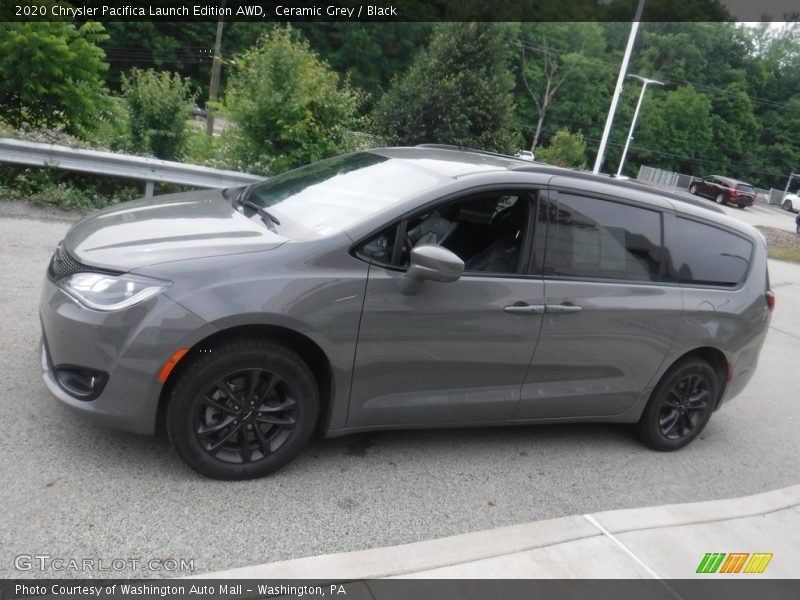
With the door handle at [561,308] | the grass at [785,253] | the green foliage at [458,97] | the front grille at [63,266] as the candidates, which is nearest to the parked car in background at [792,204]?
the grass at [785,253]

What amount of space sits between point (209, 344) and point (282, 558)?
102 cm

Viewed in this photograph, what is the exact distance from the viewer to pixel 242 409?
340 centimetres

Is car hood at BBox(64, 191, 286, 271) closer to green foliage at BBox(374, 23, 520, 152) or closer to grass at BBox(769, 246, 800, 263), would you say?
green foliage at BBox(374, 23, 520, 152)

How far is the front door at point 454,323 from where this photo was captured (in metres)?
3.62

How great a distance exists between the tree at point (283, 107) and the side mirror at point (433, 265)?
22.8ft

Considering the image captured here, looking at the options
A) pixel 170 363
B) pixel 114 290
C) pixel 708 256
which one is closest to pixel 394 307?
pixel 170 363

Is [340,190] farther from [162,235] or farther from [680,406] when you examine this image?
[680,406]

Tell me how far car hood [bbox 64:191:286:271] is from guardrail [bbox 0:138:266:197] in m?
4.98

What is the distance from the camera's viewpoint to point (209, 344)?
10.8 ft

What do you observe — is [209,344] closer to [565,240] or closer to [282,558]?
[282,558]

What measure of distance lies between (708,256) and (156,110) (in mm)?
7853

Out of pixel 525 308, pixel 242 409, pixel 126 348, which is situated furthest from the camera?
pixel 525 308

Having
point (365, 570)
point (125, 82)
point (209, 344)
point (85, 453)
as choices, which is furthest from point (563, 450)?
point (125, 82)

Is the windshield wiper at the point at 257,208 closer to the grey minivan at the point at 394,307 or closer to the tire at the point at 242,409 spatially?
the grey minivan at the point at 394,307
